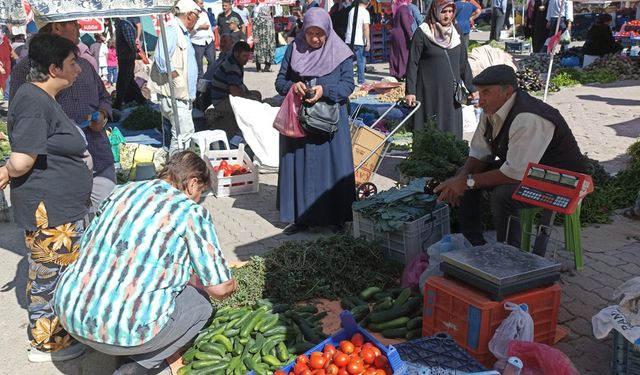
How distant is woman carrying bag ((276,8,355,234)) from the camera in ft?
18.5

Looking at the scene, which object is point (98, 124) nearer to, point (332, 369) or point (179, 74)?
point (332, 369)

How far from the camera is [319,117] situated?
560cm

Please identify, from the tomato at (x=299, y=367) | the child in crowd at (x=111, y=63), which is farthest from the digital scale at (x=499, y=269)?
the child in crowd at (x=111, y=63)

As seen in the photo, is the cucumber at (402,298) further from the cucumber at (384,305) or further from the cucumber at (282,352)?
the cucumber at (282,352)

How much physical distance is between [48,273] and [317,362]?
1.96 m

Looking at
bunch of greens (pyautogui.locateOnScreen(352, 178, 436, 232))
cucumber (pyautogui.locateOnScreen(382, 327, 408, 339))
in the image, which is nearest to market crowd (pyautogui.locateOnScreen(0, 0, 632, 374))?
bunch of greens (pyautogui.locateOnScreen(352, 178, 436, 232))

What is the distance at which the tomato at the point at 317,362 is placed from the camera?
3.30 meters

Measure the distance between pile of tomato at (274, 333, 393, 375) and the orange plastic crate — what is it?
1.87ft

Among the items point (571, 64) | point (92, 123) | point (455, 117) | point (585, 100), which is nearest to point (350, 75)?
point (455, 117)

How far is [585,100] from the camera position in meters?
12.8

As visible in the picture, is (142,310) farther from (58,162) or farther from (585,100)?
(585,100)

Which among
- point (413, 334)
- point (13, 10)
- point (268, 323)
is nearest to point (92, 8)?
point (13, 10)

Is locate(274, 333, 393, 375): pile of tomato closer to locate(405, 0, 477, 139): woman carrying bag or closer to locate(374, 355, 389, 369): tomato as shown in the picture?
locate(374, 355, 389, 369): tomato

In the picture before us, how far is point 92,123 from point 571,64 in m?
15.1
